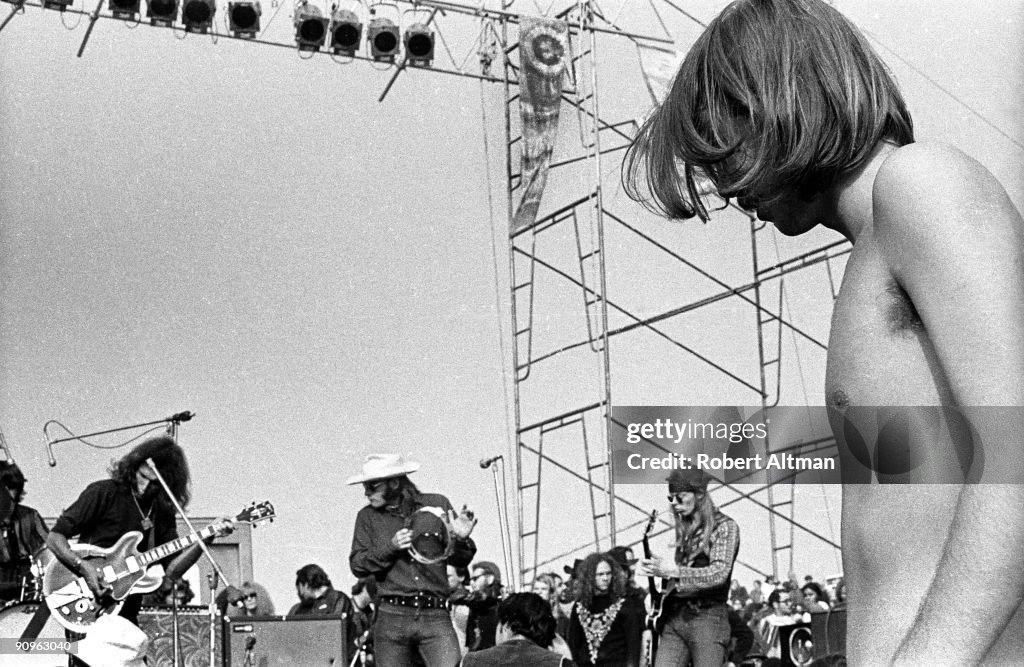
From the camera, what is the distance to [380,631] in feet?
21.1

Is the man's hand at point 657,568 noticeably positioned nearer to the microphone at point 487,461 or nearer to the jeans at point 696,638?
the jeans at point 696,638

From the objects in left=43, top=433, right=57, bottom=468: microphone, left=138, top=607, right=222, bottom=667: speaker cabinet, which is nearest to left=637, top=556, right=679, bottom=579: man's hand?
left=138, top=607, right=222, bottom=667: speaker cabinet

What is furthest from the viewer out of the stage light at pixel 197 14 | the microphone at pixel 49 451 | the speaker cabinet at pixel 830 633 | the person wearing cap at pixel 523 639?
the stage light at pixel 197 14

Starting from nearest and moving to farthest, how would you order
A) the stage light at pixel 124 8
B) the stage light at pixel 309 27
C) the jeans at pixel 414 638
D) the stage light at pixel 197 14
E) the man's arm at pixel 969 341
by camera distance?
the man's arm at pixel 969 341 < the jeans at pixel 414 638 < the stage light at pixel 124 8 < the stage light at pixel 197 14 < the stage light at pixel 309 27

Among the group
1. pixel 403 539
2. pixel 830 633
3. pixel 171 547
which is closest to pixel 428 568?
pixel 403 539

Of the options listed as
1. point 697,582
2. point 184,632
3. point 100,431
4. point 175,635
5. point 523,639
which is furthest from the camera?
point 100,431

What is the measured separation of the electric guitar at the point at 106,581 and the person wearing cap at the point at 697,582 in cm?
263

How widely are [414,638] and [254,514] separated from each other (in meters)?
2.29

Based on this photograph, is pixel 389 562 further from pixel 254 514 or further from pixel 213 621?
pixel 254 514

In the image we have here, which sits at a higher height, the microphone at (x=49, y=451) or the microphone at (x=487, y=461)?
the microphone at (x=49, y=451)

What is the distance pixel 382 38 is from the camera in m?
10.9

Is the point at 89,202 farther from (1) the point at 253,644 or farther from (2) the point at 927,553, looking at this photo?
(2) the point at 927,553

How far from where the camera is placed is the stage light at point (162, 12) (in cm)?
1008

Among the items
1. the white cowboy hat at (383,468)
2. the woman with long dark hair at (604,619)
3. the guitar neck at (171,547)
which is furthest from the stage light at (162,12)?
the woman with long dark hair at (604,619)
